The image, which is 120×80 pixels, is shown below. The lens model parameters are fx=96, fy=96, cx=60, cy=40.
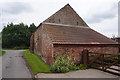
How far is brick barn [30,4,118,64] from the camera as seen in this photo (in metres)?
9.07

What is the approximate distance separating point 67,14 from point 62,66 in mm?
9578

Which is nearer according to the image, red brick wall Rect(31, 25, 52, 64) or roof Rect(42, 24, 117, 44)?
red brick wall Rect(31, 25, 52, 64)

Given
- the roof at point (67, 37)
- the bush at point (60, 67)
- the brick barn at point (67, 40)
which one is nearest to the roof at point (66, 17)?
the brick barn at point (67, 40)

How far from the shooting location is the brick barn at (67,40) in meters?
9.07

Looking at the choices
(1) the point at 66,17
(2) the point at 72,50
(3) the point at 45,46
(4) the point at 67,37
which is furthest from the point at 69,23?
(2) the point at 72,50

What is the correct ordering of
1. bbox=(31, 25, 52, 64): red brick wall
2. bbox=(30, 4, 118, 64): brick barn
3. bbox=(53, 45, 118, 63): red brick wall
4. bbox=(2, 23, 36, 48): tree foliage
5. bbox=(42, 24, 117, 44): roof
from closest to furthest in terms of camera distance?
1. bbox=(53, 45, 118, 63): red brick wall
2. bbox=(30, 4, 118, 64): brick barn
3. bbox=(31, 25, 52, 64): red brick wall
4. bbox=(42, 24, 117, 44): roof
5. bbox=(2, 23, 36, 48): tree foliage

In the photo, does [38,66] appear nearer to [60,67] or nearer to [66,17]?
[60,67]

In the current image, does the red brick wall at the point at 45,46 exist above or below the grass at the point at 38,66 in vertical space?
above

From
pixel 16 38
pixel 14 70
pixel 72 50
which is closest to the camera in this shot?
pixel 14 70

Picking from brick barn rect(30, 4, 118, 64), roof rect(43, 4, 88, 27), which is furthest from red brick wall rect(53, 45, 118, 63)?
roof rect(43, 4, 88, 27)

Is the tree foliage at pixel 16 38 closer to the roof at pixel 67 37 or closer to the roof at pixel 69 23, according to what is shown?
the roof at pixel 69 23

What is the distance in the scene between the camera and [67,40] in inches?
388

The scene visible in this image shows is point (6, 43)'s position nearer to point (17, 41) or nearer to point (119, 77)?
point (17, 41)

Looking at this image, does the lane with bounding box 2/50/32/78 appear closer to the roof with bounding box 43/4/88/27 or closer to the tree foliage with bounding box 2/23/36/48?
the roof with bounding box 43/4/88/27
